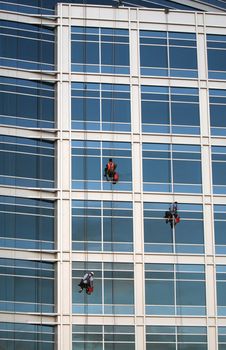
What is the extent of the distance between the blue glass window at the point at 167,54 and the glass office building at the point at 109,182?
0.07 m

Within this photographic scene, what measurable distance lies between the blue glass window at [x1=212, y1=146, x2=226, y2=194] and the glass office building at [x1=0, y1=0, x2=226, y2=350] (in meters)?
0.08

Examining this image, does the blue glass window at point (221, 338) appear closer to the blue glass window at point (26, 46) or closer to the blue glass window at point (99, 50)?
the blue glass window at point (99, 50)

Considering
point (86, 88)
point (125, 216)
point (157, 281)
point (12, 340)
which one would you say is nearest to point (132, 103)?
point (86, 88)

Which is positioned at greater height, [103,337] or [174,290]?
[174,290]

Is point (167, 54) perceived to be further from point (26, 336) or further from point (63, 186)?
point (26, 336)

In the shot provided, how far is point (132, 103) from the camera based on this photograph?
57.1m

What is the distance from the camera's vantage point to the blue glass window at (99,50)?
5734cm

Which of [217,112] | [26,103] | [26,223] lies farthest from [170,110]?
[26,223]

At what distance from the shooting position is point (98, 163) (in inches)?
2199

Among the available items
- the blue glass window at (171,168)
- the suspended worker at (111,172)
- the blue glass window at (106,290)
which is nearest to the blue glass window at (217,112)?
the blue glass window at (171,168)

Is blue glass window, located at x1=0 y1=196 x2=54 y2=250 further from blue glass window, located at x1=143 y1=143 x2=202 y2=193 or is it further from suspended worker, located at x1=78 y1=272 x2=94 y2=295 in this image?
blue glass window, located at x1=143 y1=143 x2=202 y2=193

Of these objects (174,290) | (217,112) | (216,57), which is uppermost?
(216,57)

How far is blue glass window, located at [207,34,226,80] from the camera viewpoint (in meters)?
58.7

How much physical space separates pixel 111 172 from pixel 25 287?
25.4 feet
